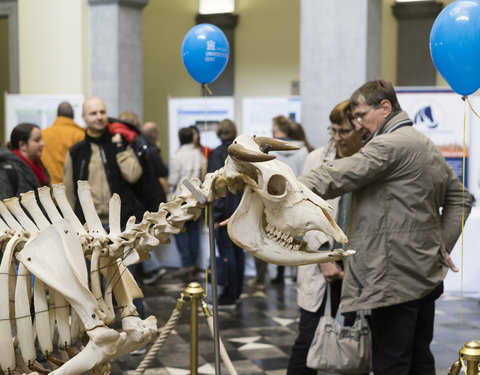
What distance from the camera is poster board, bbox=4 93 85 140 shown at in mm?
8336

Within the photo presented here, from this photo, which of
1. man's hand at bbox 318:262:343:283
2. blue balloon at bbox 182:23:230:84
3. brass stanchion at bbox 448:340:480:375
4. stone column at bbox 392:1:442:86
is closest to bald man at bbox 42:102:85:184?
blue balloon at bbox 182:23:230:84

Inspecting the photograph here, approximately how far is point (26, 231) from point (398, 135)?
5.48 ft

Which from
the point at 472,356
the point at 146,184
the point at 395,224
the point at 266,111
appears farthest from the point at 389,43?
the point at 472,356

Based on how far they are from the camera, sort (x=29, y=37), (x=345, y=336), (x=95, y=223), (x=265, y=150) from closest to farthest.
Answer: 1. (x=265, y=150)
2. (x=95, y=223)
3. (x=345, y=336)
4. (x=29, y=37)

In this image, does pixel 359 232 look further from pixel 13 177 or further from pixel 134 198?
pixel 13 177

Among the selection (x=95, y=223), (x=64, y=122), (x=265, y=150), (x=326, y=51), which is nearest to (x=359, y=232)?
(x=265, y=150)

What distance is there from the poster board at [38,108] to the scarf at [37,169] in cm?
297

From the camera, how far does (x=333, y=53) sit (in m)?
7.92

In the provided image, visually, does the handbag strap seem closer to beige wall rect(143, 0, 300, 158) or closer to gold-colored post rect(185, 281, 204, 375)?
gold-colored post rect(185, 281, 204, 375)

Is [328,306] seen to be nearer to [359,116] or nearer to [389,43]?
[359,116]

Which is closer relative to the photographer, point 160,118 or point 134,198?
point 134,198

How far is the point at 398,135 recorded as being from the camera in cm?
313

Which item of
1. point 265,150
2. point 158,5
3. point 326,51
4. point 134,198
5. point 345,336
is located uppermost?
point 158,5

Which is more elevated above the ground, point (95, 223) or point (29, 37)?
point (29, 37)
